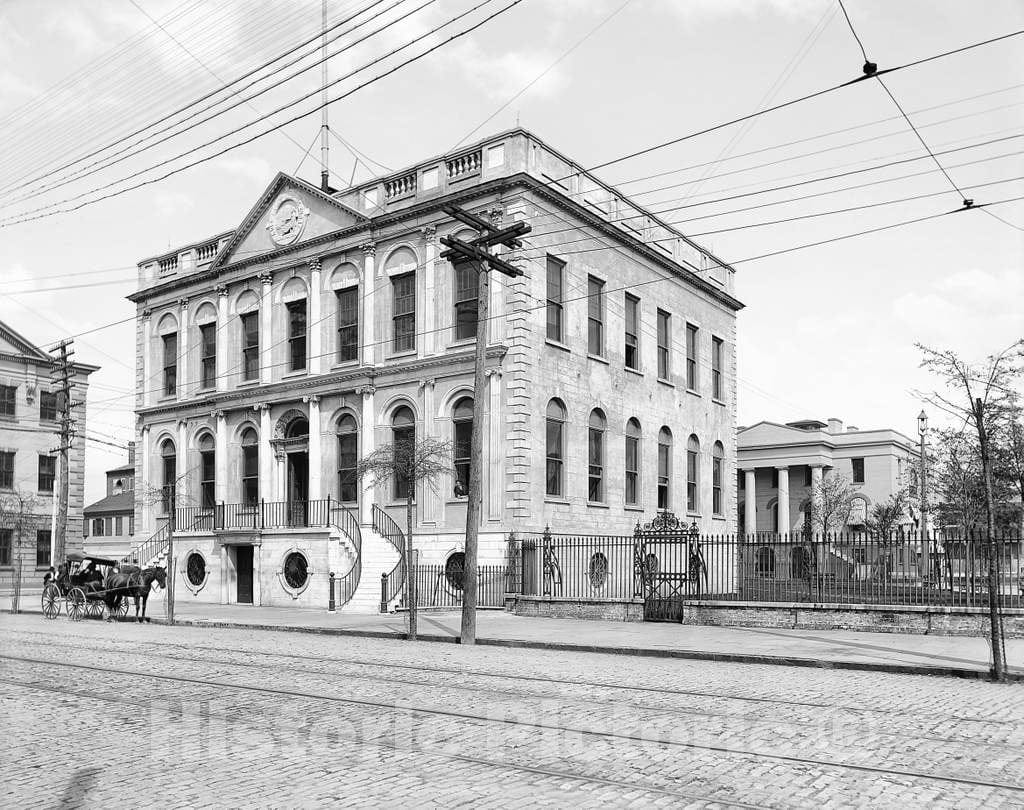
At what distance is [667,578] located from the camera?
25.0 m

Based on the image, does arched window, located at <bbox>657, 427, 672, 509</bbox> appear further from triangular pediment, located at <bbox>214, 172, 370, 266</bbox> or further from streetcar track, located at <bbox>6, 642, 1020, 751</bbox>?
streetcar track, located at <bbox>6, 642, 1020, 751</bbox>

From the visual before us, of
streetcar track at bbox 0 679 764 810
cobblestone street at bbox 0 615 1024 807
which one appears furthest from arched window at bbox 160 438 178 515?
streetcar track at bbox 0 679 764 810

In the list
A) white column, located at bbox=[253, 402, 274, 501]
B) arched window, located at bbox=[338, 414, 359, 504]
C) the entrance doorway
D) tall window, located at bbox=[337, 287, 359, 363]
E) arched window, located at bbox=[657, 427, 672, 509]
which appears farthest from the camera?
arched window, located at bbox=[657, 427, 672, 509]

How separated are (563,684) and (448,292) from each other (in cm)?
1979

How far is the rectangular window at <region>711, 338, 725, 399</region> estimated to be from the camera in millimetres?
41344

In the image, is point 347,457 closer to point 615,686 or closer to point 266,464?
point 266,464

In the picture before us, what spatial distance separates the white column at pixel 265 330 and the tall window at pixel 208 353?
3307mm

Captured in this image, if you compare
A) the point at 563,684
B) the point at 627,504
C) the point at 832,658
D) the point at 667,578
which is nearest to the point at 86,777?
the point at 563,684

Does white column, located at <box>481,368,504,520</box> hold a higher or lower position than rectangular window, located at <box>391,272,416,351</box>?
lower

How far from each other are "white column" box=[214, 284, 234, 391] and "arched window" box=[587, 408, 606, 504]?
13867mm

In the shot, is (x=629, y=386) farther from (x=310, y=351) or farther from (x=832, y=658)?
(x=832, y=658)

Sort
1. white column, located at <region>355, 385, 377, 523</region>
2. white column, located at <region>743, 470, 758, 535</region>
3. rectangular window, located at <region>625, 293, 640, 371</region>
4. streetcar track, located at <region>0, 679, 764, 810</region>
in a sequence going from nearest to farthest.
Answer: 1. streetcar track, located at <region>0, 679, 764, 810</region>
2. white column, located at <region>355, 385, 377, 523</region>
3. rectangular window, located at <region>625, 293, 640, 371</region>
4. white column, located at <region>743, 470, 758, 535</region>

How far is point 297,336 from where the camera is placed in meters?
35.7

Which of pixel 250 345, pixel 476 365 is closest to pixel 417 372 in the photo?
pixel 250 345
